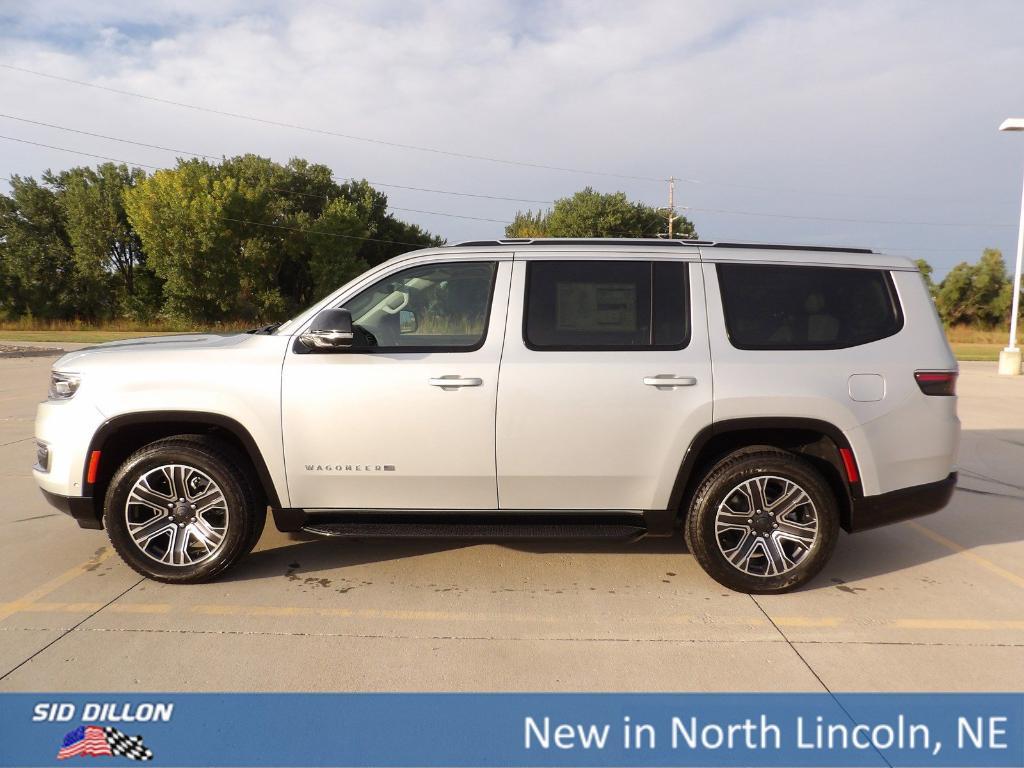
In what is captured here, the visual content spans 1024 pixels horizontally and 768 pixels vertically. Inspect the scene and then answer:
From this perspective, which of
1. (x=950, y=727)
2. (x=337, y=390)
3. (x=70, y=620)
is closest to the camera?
(x=950, y=727)

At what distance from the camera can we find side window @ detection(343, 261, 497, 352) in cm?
402

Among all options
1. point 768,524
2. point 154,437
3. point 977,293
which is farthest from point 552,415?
point 977,293

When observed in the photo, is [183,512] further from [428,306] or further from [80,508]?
[428,306]

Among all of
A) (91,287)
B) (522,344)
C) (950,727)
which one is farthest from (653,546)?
(91,287)

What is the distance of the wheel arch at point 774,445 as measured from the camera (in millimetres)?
3836

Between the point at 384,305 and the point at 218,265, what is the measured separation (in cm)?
4368

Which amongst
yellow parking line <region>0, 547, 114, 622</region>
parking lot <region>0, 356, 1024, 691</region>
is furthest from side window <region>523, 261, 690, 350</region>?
yellow parking line <region>0, 547, 114, 622</region>

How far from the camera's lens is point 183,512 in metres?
3.99

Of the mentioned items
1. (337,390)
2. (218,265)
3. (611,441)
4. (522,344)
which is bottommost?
(611,441)

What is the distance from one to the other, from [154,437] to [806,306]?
394cm

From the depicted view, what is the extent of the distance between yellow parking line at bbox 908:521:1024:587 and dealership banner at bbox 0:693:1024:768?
1687 mm

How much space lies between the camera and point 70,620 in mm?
3598

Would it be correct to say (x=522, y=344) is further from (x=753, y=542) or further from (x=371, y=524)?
(x=753, y=542)

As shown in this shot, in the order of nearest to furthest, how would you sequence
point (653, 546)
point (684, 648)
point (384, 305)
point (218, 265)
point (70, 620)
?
point (684, 648)
point (70, 620)
point (384, 305)
point (653, 546)
point (218, 265)
